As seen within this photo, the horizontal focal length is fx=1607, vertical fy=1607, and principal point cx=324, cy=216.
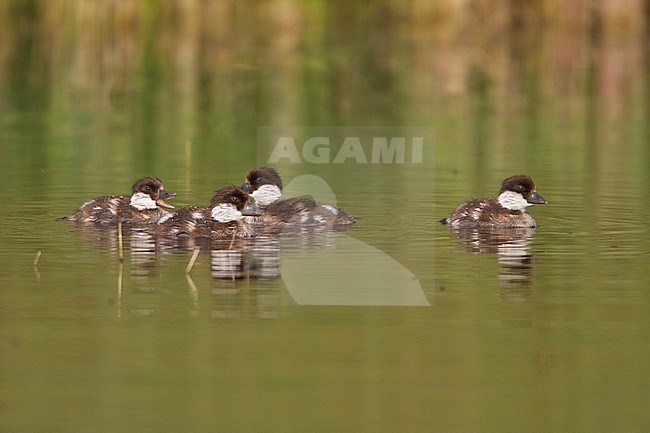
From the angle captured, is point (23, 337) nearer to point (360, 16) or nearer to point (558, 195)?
point (558, 195)

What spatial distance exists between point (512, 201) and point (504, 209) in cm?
10

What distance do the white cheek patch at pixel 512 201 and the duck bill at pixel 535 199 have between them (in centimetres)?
3

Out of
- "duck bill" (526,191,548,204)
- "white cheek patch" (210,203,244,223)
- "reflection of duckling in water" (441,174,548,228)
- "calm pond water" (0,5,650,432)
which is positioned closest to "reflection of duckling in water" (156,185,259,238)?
"white cheek patch" (210,203,244,223)

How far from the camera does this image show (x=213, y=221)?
31.3ft

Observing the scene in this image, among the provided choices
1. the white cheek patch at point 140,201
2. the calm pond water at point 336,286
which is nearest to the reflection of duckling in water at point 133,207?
the white cheek patch at point 140,201

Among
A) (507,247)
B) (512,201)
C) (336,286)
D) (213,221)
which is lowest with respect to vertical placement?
(336,286)

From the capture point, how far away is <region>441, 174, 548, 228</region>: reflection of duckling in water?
9758mm

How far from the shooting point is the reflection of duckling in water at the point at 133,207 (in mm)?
9789

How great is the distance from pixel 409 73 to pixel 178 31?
20.8 ft

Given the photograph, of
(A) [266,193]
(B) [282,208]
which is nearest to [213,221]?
(B) [282,208]

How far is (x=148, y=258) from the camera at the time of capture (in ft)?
27.7

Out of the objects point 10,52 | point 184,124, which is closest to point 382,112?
point 184,124

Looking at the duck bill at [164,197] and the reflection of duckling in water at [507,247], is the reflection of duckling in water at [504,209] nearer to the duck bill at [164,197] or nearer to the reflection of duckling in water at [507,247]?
the reflection of duckling in water at [507,247]

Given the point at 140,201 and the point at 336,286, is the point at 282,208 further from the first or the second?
the point at 336,286
